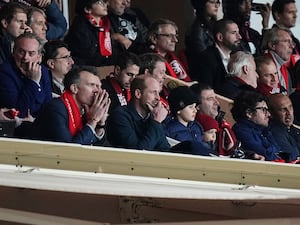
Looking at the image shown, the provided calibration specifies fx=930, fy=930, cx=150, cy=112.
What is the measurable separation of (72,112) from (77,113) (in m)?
0.02

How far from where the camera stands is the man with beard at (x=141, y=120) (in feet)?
13.2

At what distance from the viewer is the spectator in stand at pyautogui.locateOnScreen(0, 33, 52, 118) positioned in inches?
153

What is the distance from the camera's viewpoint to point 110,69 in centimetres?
418

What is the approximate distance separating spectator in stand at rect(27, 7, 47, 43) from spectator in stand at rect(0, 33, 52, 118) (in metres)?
0.04

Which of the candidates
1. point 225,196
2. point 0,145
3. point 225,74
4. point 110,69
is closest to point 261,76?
point 225,74

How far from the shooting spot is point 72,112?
3971mm

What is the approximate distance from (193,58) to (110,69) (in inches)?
20.8

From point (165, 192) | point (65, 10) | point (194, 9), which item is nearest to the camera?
point (165, 192)

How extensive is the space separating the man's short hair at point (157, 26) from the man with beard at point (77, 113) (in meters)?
0.43

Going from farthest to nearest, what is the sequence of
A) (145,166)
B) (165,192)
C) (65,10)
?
(65,10) → (145,166) → (165,192)

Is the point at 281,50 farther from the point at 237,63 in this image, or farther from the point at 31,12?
the point at 31,12

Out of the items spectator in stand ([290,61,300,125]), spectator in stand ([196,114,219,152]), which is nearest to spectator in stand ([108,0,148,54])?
spectator in stand ([196,114,219,152])

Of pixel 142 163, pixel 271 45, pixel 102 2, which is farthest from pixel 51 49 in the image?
pixel 271 45

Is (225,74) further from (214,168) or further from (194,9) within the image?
(214,168)
